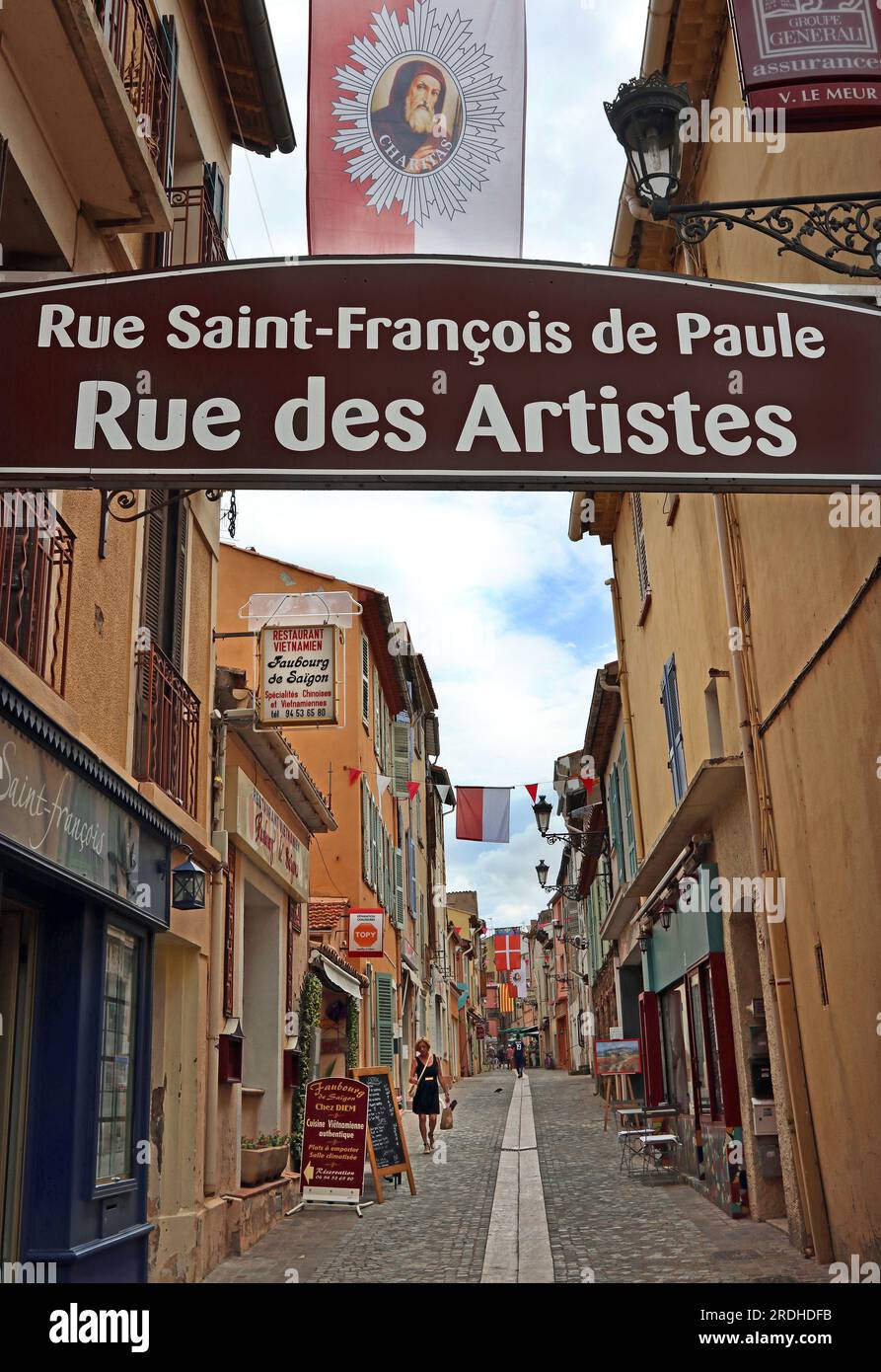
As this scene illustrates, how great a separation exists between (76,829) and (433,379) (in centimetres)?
346

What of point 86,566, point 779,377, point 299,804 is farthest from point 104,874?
point 299,804

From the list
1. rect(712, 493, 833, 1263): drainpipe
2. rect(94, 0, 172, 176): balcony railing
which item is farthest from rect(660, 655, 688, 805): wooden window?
rect(94, 0, 172, 176): balcony railing

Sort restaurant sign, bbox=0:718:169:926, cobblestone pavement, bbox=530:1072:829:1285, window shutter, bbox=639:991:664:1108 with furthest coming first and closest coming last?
window shutter, bbox=639:991:664:1108 → cobblestone pavement, bbox=530:1072:829:1285 → restaurant sign, bbox=0:718:169:926

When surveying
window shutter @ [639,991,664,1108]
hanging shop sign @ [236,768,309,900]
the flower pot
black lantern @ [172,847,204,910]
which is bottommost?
the flower pot

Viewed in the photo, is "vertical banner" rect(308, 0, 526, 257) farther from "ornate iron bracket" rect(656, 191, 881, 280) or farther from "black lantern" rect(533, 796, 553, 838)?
"black lantern" rect(533, 796, 553, 838)

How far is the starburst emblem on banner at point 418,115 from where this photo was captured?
6375mm

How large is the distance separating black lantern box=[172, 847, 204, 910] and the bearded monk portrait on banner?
4866 mm

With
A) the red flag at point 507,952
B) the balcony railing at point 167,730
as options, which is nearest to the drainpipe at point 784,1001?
the balcony railing at point 167,730

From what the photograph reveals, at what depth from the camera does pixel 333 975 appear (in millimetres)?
15211

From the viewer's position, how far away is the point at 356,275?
4258 mm

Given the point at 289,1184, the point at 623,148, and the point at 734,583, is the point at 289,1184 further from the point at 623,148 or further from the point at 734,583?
the point at 623,148

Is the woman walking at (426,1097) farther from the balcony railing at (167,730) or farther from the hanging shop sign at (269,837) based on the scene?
the balcony railing at (167,730)

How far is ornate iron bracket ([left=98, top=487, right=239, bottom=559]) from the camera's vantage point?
4.36 metres
